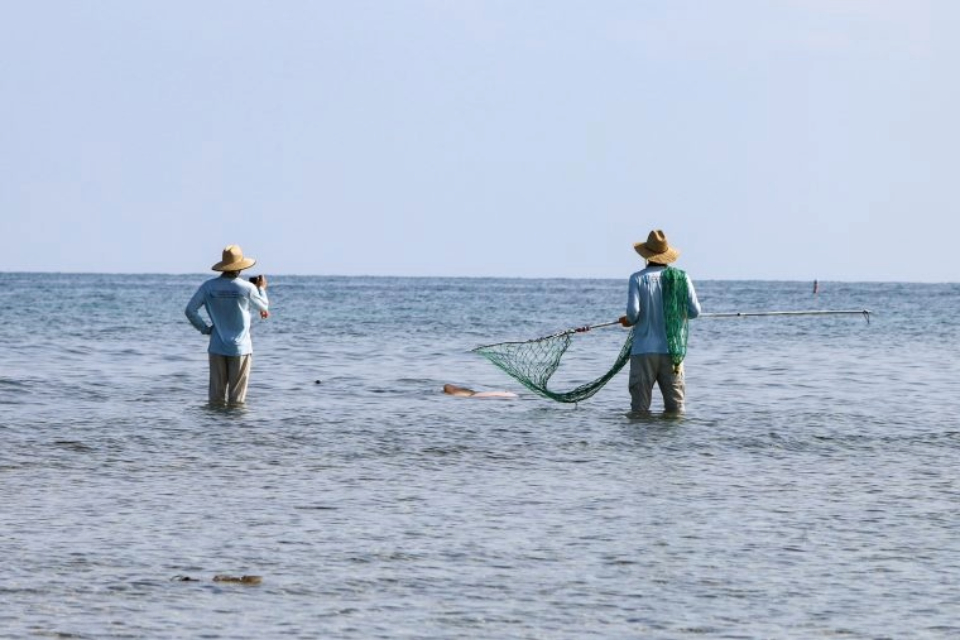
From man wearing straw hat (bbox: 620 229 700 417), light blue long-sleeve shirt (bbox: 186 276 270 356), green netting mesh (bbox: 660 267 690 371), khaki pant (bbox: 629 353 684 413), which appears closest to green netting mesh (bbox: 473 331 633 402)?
khaki pant (bbox: 629 353 684 413)

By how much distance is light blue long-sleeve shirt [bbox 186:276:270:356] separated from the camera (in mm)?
15258

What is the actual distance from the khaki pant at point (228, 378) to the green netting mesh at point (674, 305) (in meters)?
4.33

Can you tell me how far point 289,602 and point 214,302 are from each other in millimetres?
8717

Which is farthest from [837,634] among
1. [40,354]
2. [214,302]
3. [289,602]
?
[40,354]

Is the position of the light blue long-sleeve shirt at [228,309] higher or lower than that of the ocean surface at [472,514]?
higher

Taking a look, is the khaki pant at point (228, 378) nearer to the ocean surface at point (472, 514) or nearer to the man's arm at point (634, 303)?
the ocean surface at point (472, 514)

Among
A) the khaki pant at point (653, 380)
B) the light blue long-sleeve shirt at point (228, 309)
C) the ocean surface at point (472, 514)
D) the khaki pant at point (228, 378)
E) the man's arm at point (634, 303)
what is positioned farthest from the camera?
the khaki pant at point (228, 378)

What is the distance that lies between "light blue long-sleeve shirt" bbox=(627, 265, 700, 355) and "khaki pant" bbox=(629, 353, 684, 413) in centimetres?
10

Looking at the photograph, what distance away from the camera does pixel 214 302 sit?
15344 mm

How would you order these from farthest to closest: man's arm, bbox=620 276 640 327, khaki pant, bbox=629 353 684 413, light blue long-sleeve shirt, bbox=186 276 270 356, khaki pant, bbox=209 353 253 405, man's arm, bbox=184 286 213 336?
khaki pant, bbox=209 353 253 405 → light blue long-sleeve shirt, bbox=186 276 270 356 → man's arm, bbox=184 286 213 336 → khaki pant, bbox=629 353 684 413 → man's arm, bbox=620 276 640 327

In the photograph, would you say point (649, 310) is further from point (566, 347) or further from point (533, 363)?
point (533, 363)

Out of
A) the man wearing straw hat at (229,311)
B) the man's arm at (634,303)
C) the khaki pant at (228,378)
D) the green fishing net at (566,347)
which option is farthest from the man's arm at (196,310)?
the man's arm at (634,303)

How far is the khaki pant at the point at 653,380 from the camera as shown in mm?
14812

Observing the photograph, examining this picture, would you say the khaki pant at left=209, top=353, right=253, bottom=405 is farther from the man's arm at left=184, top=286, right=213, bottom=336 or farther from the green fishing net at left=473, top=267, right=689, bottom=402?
the green fishing net at left=473, top=267, right=689, bottom=402
